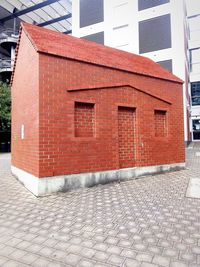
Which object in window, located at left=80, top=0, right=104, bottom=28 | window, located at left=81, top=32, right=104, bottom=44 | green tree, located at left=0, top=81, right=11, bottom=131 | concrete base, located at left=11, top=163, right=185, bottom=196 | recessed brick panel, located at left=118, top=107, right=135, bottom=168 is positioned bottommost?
concrete base, located at left=11, top=163, right=185, bottom=196

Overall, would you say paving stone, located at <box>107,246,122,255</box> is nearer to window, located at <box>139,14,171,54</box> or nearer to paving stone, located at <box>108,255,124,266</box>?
paving stone, located at <box>108,255,124,266</box>

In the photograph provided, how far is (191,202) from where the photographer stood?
5.73 m

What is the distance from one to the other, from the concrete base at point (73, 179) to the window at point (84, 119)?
136 centimetres

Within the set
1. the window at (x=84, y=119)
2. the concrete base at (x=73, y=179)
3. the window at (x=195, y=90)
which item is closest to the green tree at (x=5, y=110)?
the concrete base at (x=73, y=179)

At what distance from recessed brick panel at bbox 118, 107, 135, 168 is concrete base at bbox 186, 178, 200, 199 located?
7.27 ft

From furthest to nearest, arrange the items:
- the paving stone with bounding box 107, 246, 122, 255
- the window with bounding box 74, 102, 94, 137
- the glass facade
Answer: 1. the glass facade
2. the window with bounding box 74, 102, 94, 137
3. the paving stone with bounding box 107, 246, 122, 255

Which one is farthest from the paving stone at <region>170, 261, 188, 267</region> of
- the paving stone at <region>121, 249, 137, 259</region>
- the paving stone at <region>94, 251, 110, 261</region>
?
the paving stone at <region>94, 251, 110, 261</region>

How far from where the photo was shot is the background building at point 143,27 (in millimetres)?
24000

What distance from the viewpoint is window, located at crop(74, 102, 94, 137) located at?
7438mm

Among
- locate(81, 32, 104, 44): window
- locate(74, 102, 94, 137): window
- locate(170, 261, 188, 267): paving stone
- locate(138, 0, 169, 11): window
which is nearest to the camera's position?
locate(170, 261, 188, 267): paving stone

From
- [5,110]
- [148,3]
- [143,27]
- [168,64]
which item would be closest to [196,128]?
[168,64]

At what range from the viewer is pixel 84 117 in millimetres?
7602

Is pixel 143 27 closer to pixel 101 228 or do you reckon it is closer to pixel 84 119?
pixel 84 119

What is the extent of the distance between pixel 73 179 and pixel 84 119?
6.51 feet
